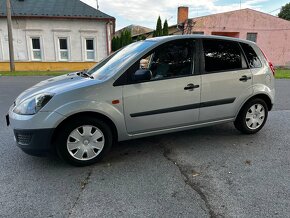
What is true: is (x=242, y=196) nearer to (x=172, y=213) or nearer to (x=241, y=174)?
(x=241, y=174)

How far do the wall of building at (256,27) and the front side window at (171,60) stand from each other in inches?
925

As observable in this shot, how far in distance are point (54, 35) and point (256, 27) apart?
66.8 ft

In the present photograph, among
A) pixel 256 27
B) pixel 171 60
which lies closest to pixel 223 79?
pixel 171 60

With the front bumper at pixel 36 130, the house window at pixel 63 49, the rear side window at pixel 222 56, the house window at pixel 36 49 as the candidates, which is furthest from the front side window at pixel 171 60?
the house window at pixel 36 49

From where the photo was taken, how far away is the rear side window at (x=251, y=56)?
437cm

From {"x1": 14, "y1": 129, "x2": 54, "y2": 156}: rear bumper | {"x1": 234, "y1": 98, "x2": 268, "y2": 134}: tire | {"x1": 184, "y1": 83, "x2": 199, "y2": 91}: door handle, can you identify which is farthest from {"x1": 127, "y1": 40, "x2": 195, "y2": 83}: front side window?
{"x1": 14, "y1": 129, "x2": 54, "y2": 156}: rear bumper

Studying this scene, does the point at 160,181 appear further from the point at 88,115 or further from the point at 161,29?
the point at 161,29

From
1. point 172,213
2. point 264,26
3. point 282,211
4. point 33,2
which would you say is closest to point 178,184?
point 172,213

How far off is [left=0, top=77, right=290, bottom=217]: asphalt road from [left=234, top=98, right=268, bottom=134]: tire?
22 cm

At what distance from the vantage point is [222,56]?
13.6 feet

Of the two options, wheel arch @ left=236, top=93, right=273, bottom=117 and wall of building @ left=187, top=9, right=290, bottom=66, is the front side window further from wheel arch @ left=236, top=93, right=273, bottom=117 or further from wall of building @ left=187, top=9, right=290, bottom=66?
wall of building @ left=187, top=9, right=290, bottom=66

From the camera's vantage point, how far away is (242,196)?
2.77 m

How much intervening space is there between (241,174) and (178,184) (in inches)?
34.1

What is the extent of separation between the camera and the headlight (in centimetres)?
319
